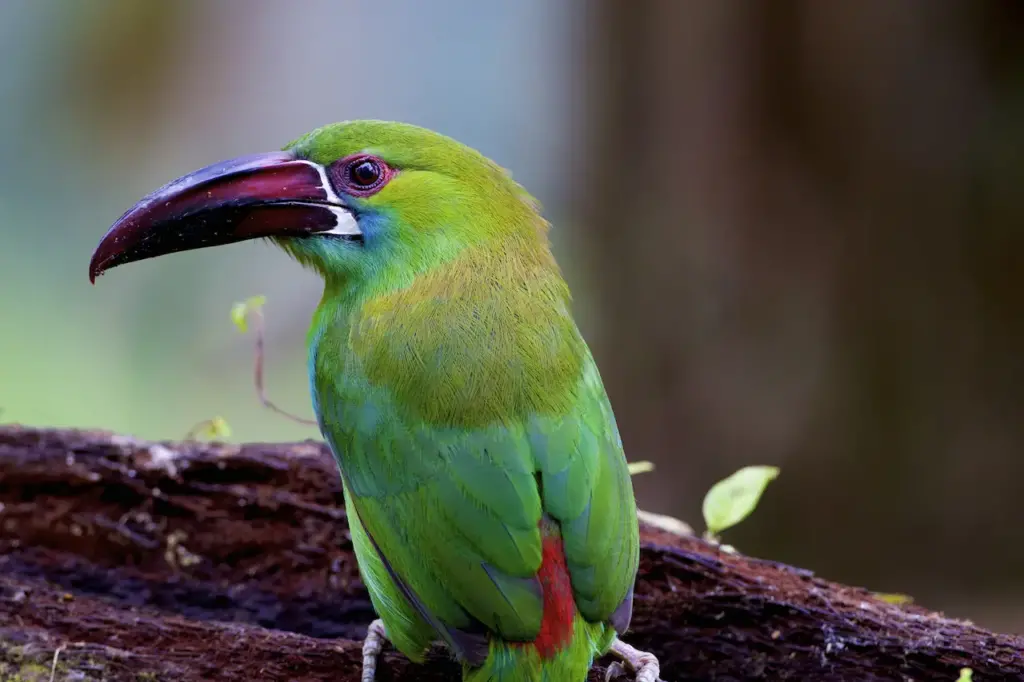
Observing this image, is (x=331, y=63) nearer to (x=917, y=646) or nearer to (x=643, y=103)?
(x=643, y=103)

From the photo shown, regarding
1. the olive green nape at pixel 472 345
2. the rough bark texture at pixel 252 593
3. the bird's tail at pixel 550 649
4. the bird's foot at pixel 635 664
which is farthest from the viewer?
the rough bark texture at pixel 252 593

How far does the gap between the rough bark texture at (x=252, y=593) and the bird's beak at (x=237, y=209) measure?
1120 mm

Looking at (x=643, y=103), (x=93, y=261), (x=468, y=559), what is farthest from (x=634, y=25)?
(x=468, y=559)

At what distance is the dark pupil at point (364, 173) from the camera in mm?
3131

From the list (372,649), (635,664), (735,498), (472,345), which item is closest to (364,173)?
(472,345)

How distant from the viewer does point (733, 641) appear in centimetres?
332

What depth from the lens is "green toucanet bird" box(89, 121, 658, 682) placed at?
2.70 meters

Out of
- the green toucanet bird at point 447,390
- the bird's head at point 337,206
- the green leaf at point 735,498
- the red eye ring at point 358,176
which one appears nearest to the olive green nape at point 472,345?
the green toucanet bird at point 447,390

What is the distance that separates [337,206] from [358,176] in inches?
4.2

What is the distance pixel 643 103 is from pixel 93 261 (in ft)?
12.5

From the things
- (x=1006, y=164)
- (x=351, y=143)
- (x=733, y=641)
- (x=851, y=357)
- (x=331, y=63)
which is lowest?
(x=733, y=641)

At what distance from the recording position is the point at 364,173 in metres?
3.13

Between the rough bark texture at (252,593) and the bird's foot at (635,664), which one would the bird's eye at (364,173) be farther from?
the bird's foot at (635,664)

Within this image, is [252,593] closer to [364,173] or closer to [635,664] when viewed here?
[635,664]
